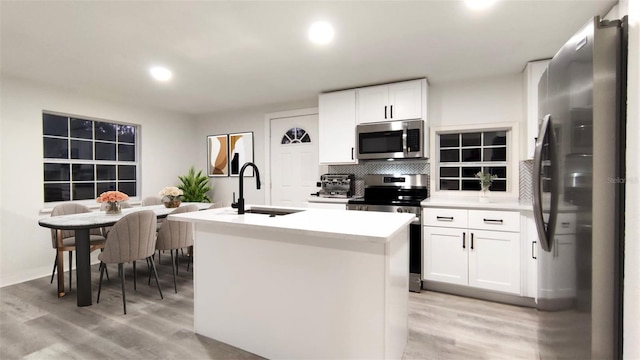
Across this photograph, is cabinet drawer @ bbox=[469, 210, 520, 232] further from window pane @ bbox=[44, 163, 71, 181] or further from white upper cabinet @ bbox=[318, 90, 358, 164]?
window pane @ bbox=[44, 163, 71, 181]

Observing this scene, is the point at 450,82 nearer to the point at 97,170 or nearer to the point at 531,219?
the point at 531,219

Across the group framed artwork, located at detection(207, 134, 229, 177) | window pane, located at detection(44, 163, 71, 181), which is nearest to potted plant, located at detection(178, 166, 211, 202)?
framed artwork, located at detection(207, 134, 229, 177)

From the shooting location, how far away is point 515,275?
276cm

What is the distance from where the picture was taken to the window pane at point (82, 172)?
13.3ft

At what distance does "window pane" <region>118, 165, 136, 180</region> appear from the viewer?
4.61m

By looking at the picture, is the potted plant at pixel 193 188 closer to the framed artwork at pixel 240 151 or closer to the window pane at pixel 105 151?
the framed artwork at pixel 240 151

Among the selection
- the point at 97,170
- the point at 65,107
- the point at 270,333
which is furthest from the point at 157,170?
the point at 270,333

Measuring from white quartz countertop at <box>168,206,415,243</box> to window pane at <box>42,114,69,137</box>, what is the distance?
3.11m

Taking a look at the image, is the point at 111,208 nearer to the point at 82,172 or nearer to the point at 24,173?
the point at 24,173

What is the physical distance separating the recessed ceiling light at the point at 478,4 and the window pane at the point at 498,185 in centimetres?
208

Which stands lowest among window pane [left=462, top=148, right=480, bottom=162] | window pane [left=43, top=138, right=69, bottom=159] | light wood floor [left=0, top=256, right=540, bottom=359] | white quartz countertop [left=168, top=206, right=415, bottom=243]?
light wood floor [left=0, top=256, right=540, bottom=359]

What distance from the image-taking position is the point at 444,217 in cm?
303

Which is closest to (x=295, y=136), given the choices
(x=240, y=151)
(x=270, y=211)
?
Answer: (x=240, y=151)

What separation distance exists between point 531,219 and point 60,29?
4.22 m
